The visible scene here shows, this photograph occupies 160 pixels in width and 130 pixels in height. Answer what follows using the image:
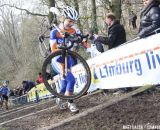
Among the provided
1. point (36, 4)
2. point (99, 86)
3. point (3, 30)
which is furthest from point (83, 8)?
point (3, 30)

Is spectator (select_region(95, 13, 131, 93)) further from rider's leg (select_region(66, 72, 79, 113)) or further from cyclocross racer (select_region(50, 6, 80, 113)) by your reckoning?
rider's leg (select_region(66, 72, 79, 113))

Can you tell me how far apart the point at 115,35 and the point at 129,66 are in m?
1.53

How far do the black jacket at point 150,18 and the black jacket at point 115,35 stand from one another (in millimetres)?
1418

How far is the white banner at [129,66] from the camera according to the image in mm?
6770

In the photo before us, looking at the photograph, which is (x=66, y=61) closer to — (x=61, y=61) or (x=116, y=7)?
(x=61, y=61)

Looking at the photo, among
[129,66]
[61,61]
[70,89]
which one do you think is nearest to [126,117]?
[70,89]

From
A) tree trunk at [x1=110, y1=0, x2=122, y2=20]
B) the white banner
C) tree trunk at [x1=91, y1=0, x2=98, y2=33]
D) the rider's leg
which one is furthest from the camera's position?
tree trunk at [x1=91, y1=0, x2=98, y2=33]

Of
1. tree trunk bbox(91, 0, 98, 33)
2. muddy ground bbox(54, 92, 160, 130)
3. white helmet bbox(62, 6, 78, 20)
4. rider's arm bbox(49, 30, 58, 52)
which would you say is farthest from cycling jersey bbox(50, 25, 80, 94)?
tree trunk bbox(91, 0, 98, 33)

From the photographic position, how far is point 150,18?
282 inches

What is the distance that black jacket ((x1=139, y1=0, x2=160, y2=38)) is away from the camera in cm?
698

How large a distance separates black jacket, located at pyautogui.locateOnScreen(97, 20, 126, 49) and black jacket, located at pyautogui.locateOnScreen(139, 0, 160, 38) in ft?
4.65
